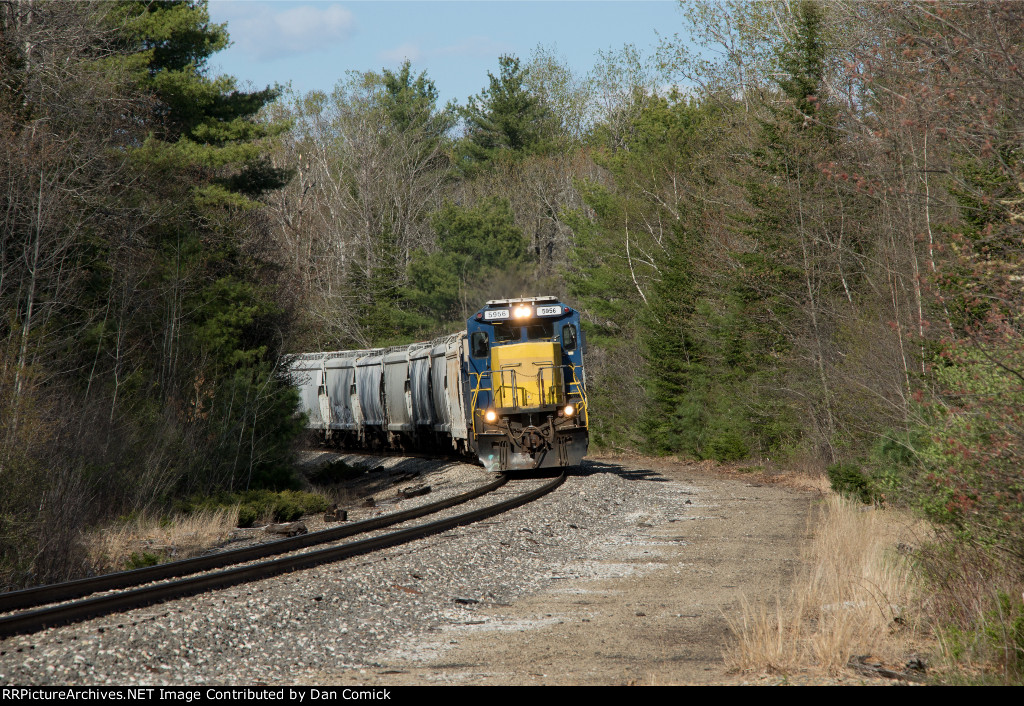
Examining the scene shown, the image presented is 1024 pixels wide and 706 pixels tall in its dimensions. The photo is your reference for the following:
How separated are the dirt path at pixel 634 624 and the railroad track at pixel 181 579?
263cm

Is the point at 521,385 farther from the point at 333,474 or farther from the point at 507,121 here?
the point at 507,121

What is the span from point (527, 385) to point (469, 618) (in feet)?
36.9

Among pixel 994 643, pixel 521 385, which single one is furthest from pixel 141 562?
pixel 994 643

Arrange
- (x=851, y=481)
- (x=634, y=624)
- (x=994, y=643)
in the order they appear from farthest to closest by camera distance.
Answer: (x=851, y=481) < (x=634, y=624) < (x=994, y=643)

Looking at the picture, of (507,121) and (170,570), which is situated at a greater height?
(507,121)

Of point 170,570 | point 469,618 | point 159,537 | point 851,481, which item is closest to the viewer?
point 469,618

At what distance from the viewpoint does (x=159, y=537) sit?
14578mm

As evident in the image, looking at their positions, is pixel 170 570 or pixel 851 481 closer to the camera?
pixel 170 570

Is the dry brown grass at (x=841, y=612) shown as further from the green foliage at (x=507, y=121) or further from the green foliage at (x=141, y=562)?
the green foliage at (x=507, y=121)

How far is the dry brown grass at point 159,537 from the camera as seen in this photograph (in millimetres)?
12727

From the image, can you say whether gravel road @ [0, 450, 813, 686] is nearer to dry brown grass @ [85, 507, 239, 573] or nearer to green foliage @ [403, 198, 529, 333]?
dry brown grass @ [85, 507, 239, 573]

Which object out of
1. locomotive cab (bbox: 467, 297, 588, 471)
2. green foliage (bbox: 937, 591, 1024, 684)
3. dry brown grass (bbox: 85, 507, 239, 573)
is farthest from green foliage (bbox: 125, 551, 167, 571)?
green foliage (bbox: 937, 591, 1024, 684)

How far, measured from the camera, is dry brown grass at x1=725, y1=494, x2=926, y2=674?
6.48 m

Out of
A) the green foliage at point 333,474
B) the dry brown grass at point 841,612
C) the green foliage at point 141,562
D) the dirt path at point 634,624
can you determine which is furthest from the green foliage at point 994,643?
the green foliage at point 333,474
